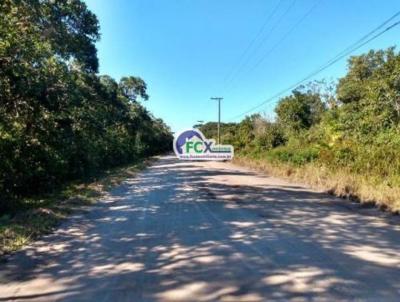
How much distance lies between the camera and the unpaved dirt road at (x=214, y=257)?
5.41 meters

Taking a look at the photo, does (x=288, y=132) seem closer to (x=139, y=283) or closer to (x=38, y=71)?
(x=38, y=71)

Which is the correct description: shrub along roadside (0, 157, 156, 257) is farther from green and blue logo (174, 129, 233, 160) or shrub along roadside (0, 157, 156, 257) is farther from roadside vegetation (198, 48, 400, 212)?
green and blue logo (174, 129, 233, 160)

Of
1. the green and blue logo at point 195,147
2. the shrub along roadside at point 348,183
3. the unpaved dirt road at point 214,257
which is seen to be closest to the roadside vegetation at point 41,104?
the unpaved dirt road at point 214,257

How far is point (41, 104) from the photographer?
49.0 ft

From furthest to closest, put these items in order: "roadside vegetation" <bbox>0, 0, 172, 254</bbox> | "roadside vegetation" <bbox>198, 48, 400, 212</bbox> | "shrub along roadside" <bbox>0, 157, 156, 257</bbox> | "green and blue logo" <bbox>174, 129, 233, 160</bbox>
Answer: "green and blue logo" <bbox>174, 129, 233, 160</bbox>
"roadside vegetation" <bbox>198, 48, 400, 212</bbox>
"roadside vegetation" <bbox>0, 0, 172, 254</bbox>
"shrub along roadside" <bbox>0, 157, 156, 257</bbox>

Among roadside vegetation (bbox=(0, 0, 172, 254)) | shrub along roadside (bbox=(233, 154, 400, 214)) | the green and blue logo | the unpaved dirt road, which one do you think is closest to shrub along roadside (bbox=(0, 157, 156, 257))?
roadside vegetation (bbox=(0, 0, 172, 254))

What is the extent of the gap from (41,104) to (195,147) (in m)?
30.2

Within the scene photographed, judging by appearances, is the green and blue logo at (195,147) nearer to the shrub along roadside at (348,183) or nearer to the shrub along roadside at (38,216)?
the shrub along roadside at (348,183)

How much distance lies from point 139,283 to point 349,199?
1037 centimetres

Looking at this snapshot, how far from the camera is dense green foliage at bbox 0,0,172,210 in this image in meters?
12.8

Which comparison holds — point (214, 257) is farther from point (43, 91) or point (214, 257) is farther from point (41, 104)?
point (41, 104)

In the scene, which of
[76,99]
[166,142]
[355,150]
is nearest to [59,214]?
[76,99]

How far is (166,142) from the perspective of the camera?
107625 mm

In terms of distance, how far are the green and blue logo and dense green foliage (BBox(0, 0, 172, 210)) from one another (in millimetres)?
20233
